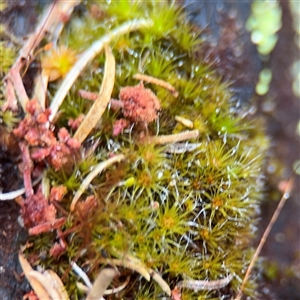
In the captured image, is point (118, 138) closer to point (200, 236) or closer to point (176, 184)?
point (176, 184)

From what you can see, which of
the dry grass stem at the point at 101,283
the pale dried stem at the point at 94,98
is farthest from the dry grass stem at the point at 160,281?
the pale dried stem at the point at 94,98

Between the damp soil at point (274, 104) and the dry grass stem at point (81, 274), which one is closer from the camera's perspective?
the dry grass stem at point (81, 274)

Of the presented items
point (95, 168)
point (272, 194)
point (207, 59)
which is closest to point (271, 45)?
point (207, 59)

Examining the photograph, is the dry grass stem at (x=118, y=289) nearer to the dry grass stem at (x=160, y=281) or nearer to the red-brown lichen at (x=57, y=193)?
the dry grass stem at (x=160, y=281)

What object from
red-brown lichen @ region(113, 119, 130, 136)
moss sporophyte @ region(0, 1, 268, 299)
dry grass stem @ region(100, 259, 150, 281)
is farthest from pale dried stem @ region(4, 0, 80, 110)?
dry grass stem @ region(100, 259, 150, 281)

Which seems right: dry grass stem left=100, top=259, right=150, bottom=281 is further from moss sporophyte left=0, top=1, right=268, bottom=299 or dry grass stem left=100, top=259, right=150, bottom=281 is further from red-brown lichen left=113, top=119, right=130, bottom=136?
red-brown lichen left=113, top=119, right=130, bottom=136

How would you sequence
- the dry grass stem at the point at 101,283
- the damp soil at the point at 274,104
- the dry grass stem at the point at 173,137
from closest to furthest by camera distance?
the dry grass stem at the point at 101,283
the dry grass stem at the point at 173,137
the damp soil at the point at 274,104
